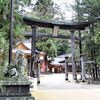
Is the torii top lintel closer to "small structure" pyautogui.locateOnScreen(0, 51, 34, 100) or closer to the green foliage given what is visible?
the green foliage

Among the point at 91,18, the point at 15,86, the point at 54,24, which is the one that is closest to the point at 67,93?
the point at 15,86

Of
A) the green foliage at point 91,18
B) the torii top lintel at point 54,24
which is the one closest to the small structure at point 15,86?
the torii top lintel at point 54,24

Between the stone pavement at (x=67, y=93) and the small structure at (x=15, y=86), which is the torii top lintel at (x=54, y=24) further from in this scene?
the small structure at (x=15, y=86)

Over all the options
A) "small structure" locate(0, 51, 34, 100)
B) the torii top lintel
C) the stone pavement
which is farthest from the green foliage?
"small structure" locate(0, 51, 34, 100)

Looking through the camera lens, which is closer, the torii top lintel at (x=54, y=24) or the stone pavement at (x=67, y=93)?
the stone pavement at (x=67, y=93)

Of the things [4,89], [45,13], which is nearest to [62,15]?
[45,13]

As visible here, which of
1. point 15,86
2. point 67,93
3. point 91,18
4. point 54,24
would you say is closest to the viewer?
point 15,86

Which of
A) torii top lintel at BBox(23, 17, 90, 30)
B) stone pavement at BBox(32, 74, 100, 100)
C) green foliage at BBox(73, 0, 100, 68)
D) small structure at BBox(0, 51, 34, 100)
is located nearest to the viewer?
small structure at BBox(0, 51, 34, 100)

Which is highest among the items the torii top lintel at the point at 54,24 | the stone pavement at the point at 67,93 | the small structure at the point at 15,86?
the torii top lintel at the point at 54,24

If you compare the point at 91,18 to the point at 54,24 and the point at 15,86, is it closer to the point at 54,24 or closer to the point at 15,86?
the point at 54,24

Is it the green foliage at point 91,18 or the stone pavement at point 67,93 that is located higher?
the green foliage at point 91,18

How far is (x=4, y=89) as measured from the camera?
4.15 m

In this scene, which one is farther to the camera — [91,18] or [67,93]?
[91,18]

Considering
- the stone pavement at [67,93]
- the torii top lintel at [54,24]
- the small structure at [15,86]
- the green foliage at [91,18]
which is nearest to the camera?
the small structure at [15,86]
